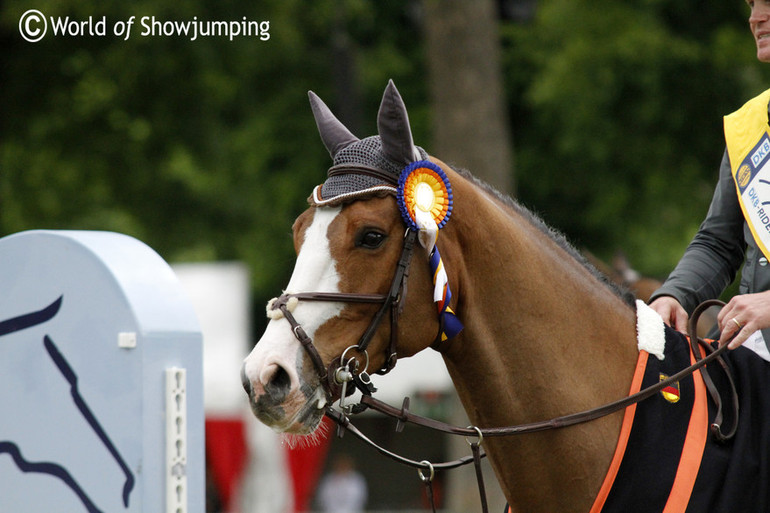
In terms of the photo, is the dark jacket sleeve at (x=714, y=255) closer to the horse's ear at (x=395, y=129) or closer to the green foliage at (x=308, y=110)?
the horse's ear at (x=395, y=129)

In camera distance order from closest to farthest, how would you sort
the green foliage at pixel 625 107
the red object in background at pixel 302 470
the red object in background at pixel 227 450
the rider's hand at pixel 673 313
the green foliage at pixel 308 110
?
1. the rider's hand at pixel 673 313
2. the green foliage at pixel 308 110
3. the green foliage at pixel 625 107
4. the red object in background at pixel 227 450
5. the red object in background at pixel 302 470

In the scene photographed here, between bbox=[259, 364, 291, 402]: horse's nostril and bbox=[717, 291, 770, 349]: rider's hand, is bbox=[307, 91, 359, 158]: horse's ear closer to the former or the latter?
bbox=[259, 364, 291, 402]: horse's nostril

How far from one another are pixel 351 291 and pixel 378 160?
17.5 inches

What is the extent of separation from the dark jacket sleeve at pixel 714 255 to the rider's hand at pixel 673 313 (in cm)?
3

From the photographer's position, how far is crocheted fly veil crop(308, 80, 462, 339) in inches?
116

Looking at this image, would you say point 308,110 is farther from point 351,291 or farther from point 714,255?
point 351,291

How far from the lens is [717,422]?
2.97 meters

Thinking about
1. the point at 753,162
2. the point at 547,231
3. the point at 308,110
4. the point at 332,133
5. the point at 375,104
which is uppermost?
the point at 375,104

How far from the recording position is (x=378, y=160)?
3.07 metres

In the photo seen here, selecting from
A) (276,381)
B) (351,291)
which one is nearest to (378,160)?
(351,291)

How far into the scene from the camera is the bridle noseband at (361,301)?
2840 mm

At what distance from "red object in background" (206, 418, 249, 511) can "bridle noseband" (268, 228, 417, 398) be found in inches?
374

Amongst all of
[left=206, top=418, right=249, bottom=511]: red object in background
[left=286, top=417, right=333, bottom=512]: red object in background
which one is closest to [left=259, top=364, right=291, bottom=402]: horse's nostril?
[left=206, top=418, right=249, bottom=511]: red object in background

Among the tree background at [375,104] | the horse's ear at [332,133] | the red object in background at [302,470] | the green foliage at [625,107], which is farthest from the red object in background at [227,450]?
the horse's ear at [332,133]
